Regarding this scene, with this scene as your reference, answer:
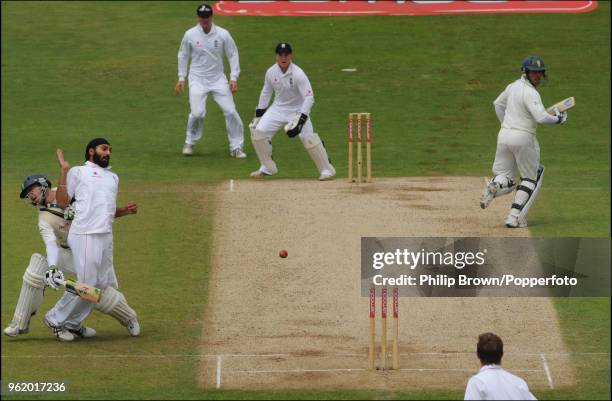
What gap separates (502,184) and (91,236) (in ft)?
21.7

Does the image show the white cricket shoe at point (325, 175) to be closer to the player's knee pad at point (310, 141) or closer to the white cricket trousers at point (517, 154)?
the player's knee pad at point (310, 141)

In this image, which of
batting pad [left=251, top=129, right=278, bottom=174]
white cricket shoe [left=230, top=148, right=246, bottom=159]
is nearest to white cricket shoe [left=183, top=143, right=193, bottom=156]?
white cricket shoe [left=230, top=148, right=246, bottom=159]

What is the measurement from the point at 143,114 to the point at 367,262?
1132cm

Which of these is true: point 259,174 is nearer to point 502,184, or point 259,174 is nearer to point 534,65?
point 502,184

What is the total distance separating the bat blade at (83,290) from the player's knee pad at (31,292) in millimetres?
686

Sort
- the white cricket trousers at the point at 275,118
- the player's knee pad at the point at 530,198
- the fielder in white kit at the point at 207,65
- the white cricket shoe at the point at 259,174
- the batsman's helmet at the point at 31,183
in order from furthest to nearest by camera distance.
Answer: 1. the fielder in white kit at the point at 207,65
2. the white cricket shoe at the point at 259,174
3. the white cricket trousers at the point at 275,118
4. the player's knee pad at the point at 530,198
5. the batsman's helmet at the point at 31,183

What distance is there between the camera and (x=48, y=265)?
15727 millimetres

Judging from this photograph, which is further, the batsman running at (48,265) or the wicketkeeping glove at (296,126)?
the wicketkeeping glove at (296,126)

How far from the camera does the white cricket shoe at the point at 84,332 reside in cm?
1622

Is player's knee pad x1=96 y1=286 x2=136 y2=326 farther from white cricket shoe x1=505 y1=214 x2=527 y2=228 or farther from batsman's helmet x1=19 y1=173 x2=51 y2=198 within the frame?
white cricket shoe x1=505 y1=214 x2=527 y2=228

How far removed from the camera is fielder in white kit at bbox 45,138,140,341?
15695mm

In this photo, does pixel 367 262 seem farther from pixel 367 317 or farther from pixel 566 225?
pixel 566 225

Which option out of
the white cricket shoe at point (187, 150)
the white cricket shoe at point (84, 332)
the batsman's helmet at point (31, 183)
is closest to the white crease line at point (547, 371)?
the white cricket shoe at point (84, 332)

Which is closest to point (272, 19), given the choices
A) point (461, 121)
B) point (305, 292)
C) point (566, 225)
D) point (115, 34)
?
point (115, 34)
